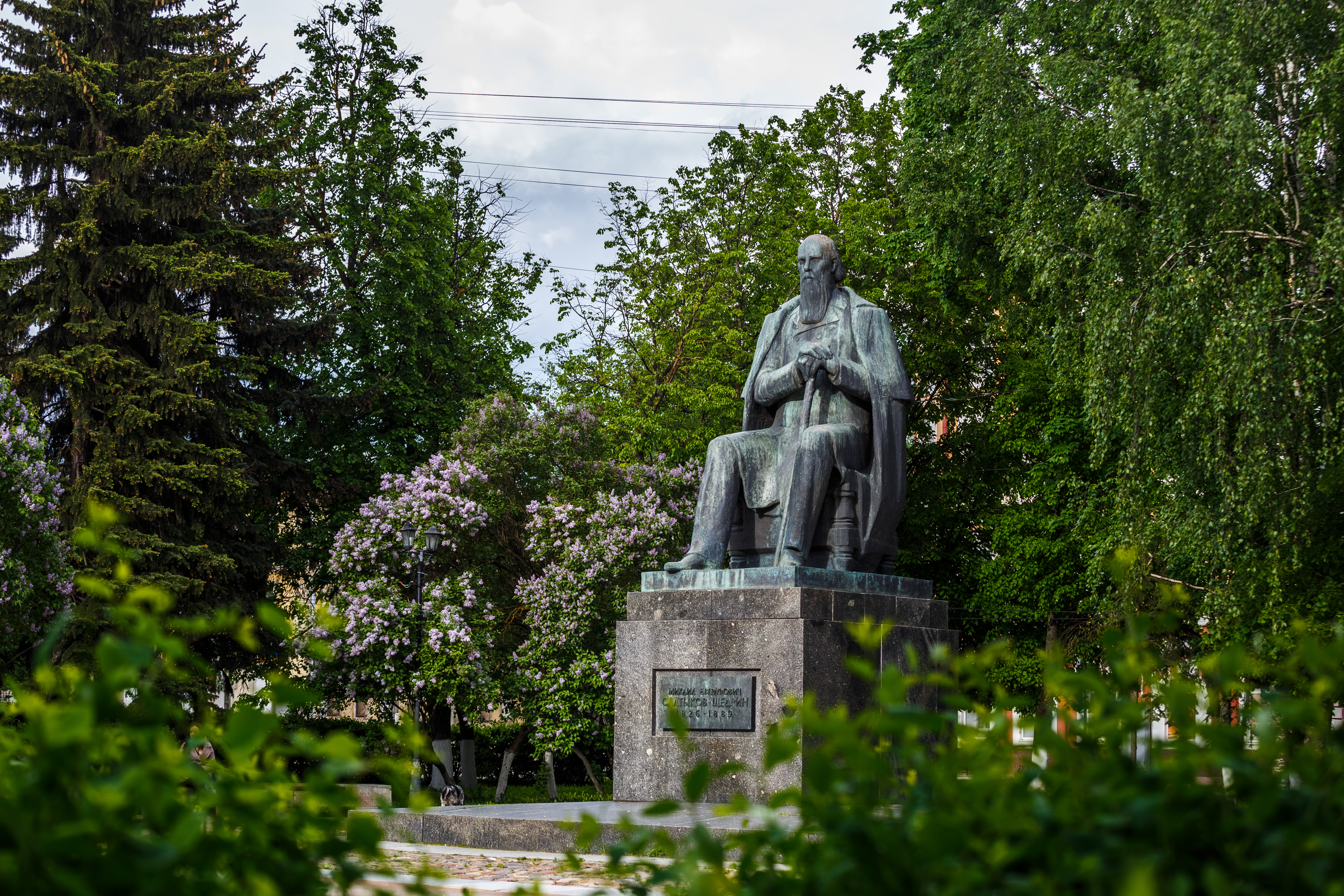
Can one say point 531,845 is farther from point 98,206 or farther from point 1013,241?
point 98,206

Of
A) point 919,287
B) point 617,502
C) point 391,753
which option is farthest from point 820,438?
point 919,287

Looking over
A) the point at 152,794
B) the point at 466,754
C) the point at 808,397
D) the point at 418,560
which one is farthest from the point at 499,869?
the point at 466,754

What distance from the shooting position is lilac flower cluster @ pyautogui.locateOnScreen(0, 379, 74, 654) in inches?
664

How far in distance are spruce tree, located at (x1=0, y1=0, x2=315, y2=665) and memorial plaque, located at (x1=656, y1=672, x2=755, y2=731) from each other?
45.6 feet

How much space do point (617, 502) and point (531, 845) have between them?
12.2 meters

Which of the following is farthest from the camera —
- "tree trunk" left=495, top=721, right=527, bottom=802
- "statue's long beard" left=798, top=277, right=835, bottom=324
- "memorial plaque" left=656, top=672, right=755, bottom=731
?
"tree trunk" left=495, top=721, right=527, bottom=802

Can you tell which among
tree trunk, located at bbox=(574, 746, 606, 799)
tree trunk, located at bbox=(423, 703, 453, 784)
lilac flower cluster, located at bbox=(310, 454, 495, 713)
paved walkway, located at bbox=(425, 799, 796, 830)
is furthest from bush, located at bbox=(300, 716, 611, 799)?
paved walkway, located at bbox=(425, 799, 796, 830)

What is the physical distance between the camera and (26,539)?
17.4 meters

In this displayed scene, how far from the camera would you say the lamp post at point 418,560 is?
62.6ft

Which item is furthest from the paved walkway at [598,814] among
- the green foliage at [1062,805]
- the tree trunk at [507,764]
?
the tree trunk at [507,764]

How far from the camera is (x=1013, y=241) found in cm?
1619

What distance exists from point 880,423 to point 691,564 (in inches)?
59.7

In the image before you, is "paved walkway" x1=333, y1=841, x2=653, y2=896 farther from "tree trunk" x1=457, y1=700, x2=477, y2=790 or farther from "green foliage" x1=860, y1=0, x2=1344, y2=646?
"tree trunk" x1=457, y1=700, x2=477, y2=790

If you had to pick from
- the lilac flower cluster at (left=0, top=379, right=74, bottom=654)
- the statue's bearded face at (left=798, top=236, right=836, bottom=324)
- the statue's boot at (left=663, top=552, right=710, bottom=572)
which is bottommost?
the statue's boot at (left=663, top=552, right=710, bottom=572)
